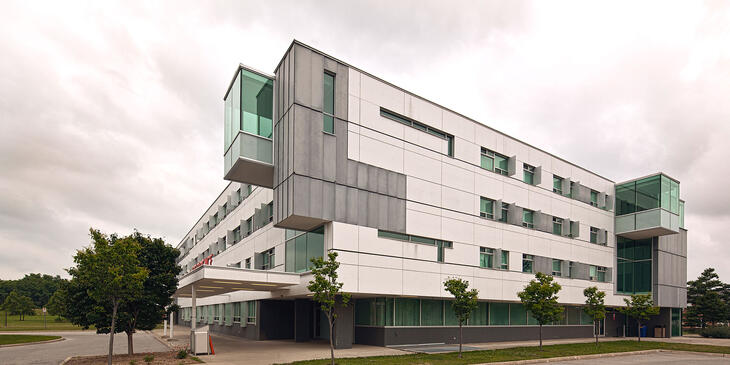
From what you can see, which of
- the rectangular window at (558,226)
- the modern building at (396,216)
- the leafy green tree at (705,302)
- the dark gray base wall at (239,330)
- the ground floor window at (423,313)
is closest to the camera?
the modern building at (396,216)

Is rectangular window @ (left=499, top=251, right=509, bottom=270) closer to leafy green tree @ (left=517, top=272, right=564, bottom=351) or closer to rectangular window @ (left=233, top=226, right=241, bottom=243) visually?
leafy green tree @ (left=517, top=272, right=564, bottom=351)

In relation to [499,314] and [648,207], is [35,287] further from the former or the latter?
[648,207]

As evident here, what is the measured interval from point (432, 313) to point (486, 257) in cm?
586

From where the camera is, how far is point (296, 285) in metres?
26.0

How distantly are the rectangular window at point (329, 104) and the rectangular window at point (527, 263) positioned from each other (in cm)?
1874

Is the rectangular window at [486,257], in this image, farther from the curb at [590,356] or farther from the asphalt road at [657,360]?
the asphalt road at [657,360]

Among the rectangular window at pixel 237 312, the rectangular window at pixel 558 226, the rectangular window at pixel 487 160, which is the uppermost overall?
the rectangular window at pixel 487 160

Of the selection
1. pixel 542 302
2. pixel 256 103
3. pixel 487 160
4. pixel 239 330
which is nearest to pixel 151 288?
pixel 256 103

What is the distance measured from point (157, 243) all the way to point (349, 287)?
10.6m

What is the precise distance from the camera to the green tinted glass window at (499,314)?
3350 centimetres

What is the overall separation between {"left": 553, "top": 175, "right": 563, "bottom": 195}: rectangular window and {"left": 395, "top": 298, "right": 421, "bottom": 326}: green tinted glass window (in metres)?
17.7

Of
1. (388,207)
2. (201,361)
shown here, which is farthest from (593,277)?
(201,361)

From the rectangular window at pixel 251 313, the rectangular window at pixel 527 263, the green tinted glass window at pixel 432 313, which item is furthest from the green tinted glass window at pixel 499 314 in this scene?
the rectangular window at pixel 251 313

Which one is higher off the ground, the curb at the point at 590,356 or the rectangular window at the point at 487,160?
the rectangular window at the point at 487,160
